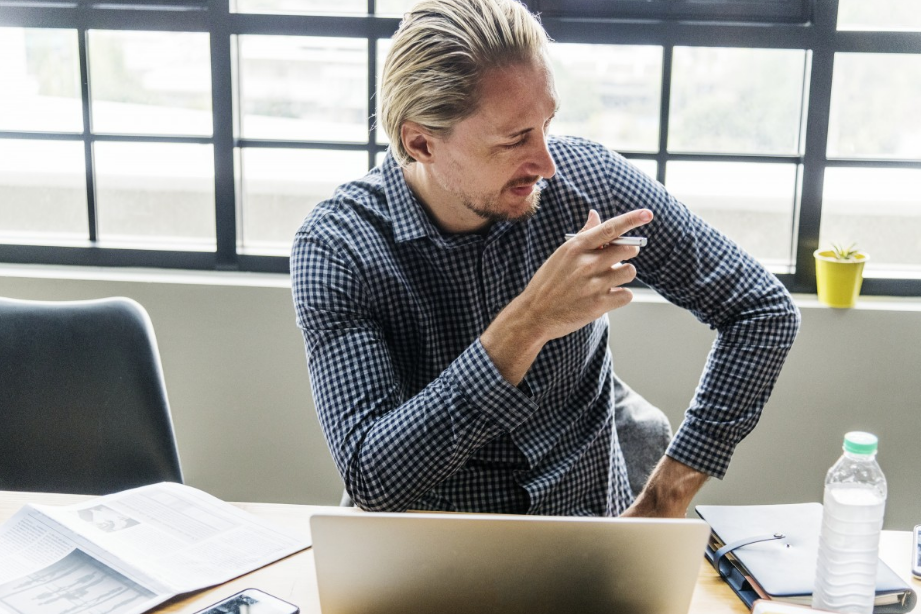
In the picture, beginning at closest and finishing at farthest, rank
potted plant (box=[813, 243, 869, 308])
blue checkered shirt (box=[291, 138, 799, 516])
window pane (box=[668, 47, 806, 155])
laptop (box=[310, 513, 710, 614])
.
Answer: laptop (box=[310, 513, 710, 614]), blue checkered shirt (box=[291, 138, 799, 516]), potted plant (box=[813, 243, 869, 308]), window pane (box=[668, 47, 806, 155])

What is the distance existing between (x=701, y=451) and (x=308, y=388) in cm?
122

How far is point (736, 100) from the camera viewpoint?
2328 millimetres

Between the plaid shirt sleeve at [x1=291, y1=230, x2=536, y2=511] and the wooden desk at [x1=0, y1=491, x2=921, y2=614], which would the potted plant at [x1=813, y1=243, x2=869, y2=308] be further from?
the plaid shirt sleeve at [x1=291, y1=230, x2=536, y2=511]

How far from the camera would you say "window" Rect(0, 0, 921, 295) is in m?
2.26

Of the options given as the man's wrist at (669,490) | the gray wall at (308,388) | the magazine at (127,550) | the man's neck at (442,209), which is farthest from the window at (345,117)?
the magazine at (127,550)

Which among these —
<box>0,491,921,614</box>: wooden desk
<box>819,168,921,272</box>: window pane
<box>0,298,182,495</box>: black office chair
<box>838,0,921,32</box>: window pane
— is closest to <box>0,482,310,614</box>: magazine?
<box>0,491,921,614</box>: wooden desk

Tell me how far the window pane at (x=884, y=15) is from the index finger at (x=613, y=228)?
1.54 m

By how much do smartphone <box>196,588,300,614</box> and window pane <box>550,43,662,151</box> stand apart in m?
1.63

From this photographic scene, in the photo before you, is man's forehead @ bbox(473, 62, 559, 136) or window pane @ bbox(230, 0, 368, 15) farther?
window pane @ bbox(230, 0, 368, 15)

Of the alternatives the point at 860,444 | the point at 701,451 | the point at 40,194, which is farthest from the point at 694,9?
the point at 40,194

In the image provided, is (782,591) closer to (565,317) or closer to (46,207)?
(565,317)

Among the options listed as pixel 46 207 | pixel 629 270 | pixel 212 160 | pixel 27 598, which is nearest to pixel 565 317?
pixel 629 270

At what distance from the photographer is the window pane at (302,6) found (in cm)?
233

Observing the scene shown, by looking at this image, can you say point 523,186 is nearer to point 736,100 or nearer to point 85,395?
point 85,395
